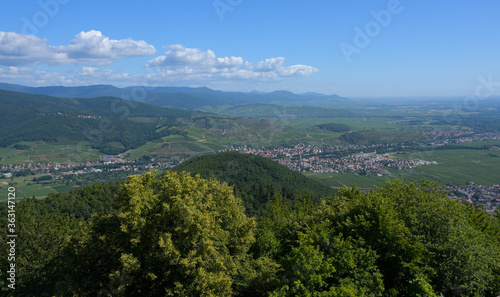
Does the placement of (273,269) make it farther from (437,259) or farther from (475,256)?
(475,256)

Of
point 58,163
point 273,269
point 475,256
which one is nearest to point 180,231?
point 273,269

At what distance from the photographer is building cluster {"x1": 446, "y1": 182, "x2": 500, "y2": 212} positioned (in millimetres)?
72275

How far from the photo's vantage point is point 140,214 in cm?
1535

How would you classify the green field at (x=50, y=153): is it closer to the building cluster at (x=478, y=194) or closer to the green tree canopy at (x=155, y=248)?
the green tree canopy at (x=155, y=248)

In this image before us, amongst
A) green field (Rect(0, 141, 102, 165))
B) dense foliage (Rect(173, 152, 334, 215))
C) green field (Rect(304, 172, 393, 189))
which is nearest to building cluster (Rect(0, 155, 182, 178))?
green field (Rect(0, 141, 102, 165))

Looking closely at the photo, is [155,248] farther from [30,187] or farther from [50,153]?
[50,153]

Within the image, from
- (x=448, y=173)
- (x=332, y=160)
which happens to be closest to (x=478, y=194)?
(x=448, y=173)

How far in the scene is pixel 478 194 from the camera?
264 feet

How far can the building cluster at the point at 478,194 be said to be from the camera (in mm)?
72275

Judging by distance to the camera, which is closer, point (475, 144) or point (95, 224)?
point (95, 224)

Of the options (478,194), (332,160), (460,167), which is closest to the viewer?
(478,194)

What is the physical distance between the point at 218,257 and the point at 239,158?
268 ft

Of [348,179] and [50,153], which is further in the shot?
[50,153]

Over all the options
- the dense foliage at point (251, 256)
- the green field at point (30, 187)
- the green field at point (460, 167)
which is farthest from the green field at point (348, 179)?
the green field at point (30, 187)
